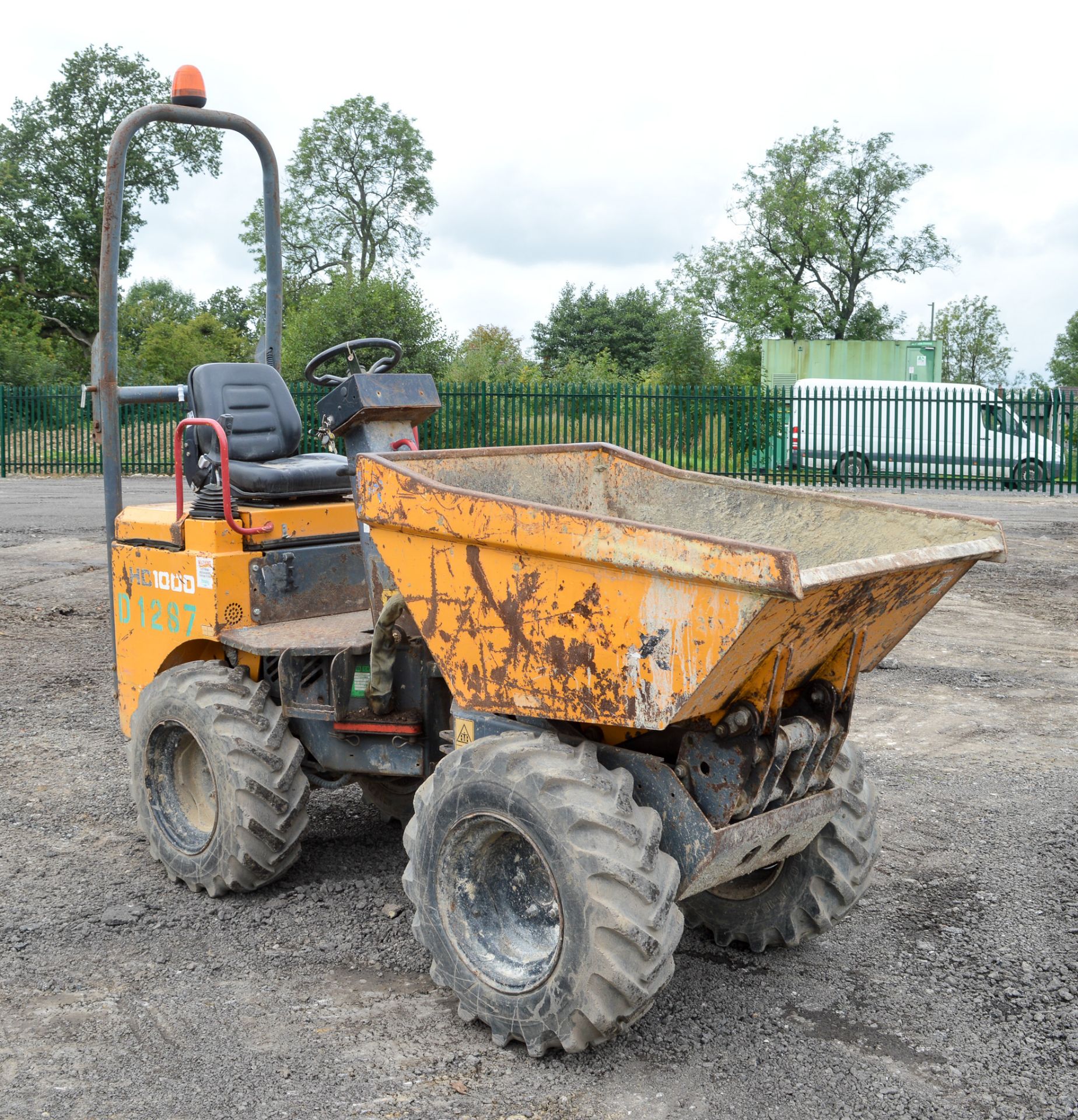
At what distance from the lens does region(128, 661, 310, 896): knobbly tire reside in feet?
13.9

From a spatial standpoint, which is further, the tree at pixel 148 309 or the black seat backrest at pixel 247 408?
the tree at pixel 148 309

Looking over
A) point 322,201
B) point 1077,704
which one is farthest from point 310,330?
point 1077,704

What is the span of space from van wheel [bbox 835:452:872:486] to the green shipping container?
28.3 ft

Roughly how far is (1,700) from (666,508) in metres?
4.73

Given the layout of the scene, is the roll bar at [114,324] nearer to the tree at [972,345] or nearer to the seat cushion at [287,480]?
the seat cushion at [287,480]

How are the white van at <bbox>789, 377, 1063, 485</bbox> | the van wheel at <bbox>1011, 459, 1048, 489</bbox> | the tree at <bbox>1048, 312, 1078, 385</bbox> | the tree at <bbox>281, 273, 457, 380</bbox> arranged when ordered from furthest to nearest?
1. the tree at <bbox>1048, 312, 1078, 385</bbox>
2. the tree at <bbox>281, 273, 457, 380</bbox>
3. the white van at <bbox>789, 377, 1063, 485</bbox>
4. the van wheel at <bbox>1011, 459, 1048, 489</bbox>

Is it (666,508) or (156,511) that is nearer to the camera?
(666,508)

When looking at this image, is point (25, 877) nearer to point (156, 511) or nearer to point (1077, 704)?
point (156, 511)

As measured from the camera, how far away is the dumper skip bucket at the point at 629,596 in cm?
292

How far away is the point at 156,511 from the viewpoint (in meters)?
5.05

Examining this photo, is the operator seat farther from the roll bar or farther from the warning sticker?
the warning sticker

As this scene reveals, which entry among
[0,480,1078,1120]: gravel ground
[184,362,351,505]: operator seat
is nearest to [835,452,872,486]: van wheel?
[0,480,1078,1120]: gravel ground

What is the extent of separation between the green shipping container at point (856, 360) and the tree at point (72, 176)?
19501mm

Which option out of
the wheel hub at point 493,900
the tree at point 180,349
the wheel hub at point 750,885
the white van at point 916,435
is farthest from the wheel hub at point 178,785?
the tree at point 180,349
